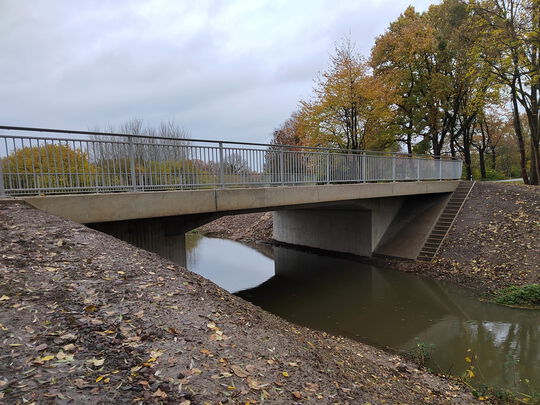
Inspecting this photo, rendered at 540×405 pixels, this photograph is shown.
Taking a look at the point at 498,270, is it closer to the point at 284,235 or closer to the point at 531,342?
the point at 531,342

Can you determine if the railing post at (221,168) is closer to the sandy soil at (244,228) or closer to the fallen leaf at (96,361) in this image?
the fallen leaf at (96,361)

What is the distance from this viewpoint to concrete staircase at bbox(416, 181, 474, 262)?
14.1 m

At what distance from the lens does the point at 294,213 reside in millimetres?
19266

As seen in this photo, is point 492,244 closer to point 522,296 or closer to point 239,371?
point 522,296

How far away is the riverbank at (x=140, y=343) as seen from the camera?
107 inches

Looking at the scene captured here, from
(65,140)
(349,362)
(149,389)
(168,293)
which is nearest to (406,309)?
(349,362)

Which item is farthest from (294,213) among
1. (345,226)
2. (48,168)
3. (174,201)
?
(48,168)

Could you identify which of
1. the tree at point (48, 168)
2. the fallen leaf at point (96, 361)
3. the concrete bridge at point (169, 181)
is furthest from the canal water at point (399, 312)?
the tree at point (48, 168)

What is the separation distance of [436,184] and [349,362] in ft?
46.2

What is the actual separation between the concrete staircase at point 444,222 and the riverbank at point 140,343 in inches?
377

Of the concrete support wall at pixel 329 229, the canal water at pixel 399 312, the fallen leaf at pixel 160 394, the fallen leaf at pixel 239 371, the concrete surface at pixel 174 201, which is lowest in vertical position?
the canal water at pixel 399 312

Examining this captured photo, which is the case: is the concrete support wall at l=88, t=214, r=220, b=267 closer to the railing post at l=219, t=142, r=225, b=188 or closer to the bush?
the railing post at l=219, t=142, r=225, b=188

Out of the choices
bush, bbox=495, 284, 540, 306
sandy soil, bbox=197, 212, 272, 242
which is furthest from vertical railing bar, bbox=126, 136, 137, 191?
sandy soil, bbox=197, 212, 272, 242

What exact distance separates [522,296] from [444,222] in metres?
6.01
